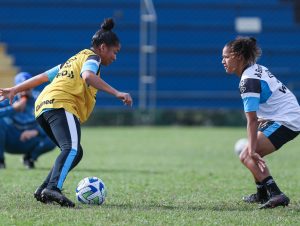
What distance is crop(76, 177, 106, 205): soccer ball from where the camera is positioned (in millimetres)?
7711

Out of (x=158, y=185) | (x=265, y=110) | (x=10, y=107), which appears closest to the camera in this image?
(x=265, y=110)

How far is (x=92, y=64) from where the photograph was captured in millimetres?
7480

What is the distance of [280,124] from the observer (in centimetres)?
780

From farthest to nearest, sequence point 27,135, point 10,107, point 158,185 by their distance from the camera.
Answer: point 27,135, point 10,107, point 158,185

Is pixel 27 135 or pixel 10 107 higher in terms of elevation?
pixel 10 107

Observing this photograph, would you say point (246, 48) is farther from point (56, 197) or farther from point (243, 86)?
point (56, 197)

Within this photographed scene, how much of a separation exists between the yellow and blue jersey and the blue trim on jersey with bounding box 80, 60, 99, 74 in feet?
0.14

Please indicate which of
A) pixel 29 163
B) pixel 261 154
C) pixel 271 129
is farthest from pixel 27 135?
pixel 271 129

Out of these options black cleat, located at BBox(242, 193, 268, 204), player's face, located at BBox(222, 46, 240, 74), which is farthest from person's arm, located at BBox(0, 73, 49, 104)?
black cleat, located at BBox(242, 193, 268, 204)

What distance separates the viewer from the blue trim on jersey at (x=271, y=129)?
7781 millimetres

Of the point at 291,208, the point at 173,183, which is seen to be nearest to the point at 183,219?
the point at 291,208

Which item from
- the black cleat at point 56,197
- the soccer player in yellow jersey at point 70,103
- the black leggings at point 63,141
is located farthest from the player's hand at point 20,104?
the black cleat at point 56,197

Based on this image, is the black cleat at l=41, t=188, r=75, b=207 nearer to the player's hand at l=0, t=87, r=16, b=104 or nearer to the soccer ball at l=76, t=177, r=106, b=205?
the soccer ball at l=76, t=177, r=106, b=205

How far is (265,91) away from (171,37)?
20.3m
